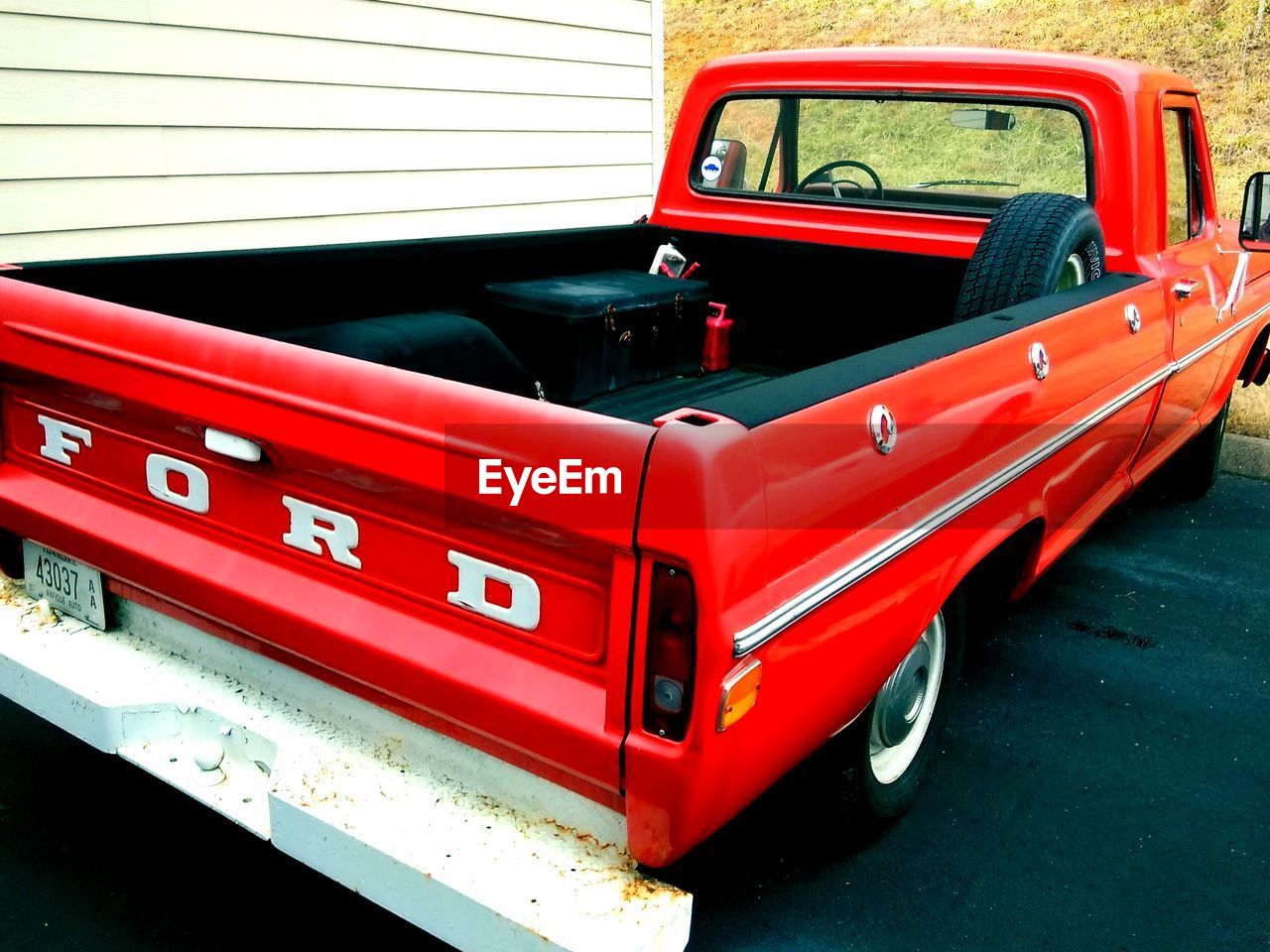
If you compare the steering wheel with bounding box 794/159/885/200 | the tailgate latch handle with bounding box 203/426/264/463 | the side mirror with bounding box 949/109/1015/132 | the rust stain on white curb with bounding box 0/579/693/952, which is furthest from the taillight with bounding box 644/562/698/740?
the steering wheel with bounding box 794/159/885/200

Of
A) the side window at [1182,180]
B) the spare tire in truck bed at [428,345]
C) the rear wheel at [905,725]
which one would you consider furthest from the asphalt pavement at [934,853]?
the side window at [1182,180]

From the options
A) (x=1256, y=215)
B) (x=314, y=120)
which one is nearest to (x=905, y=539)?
(x=1256, y=215)

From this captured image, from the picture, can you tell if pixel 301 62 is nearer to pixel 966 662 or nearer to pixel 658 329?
pixel 658 329

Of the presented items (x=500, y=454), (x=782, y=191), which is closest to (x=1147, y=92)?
(x=782, y=191)

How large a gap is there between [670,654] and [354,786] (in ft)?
2.03

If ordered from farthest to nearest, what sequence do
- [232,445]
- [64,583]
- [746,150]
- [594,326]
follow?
1. [746,150]
2. [594,326]
3. [64,583]
4. [232,445]

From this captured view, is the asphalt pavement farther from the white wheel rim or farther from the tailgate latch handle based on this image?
the tailgate latch handle

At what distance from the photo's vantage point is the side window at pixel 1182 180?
147 inches

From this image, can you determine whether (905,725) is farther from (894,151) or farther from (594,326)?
(894,151)

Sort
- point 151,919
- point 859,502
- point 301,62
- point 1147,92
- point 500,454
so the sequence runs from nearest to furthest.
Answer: point 500,454 < point 859,502 < point 151,919 < point 1147,92 < point 301,62

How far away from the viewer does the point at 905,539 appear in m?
2.01

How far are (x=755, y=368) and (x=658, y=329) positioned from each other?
0.55 meters

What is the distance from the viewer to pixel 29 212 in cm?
443

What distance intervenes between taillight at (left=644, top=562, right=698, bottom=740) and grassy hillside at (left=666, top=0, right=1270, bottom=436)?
14548 millimetres
